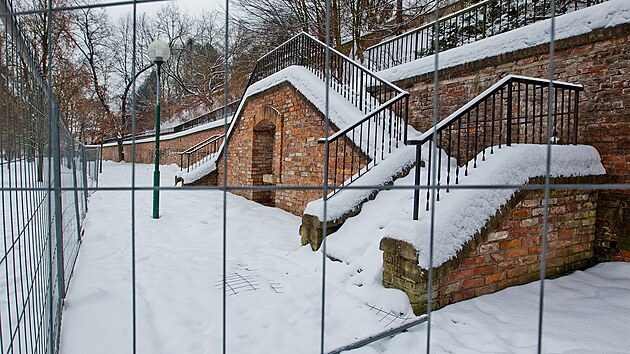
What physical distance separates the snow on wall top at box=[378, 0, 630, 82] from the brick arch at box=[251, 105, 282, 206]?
8.79 ft

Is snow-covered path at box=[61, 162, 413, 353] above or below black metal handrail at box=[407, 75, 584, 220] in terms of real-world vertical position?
below

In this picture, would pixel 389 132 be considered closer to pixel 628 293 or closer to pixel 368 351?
pixel 628 293

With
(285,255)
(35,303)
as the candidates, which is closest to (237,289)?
(285,255)

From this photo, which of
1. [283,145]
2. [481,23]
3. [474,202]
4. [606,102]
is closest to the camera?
[474,202]

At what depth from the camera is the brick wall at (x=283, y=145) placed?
623cm

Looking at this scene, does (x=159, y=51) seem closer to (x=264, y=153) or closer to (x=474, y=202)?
(x=474, y=202)

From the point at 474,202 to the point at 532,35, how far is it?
9.89 feet

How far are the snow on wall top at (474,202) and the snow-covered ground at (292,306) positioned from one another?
48 cm

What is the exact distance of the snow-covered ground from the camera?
250cm

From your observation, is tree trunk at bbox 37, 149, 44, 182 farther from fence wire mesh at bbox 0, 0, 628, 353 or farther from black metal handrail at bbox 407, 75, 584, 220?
black metal handrail at bbox 407, 75, 584, 220

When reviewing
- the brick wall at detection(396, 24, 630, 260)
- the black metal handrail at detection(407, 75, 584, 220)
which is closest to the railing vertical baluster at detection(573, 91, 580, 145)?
the black metal handrail at detection(407, 75, 584, 220)

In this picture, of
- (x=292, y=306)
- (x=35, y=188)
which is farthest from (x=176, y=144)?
(x=35, y=188)

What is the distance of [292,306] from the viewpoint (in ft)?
10.2

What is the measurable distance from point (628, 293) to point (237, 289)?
3324 mm
